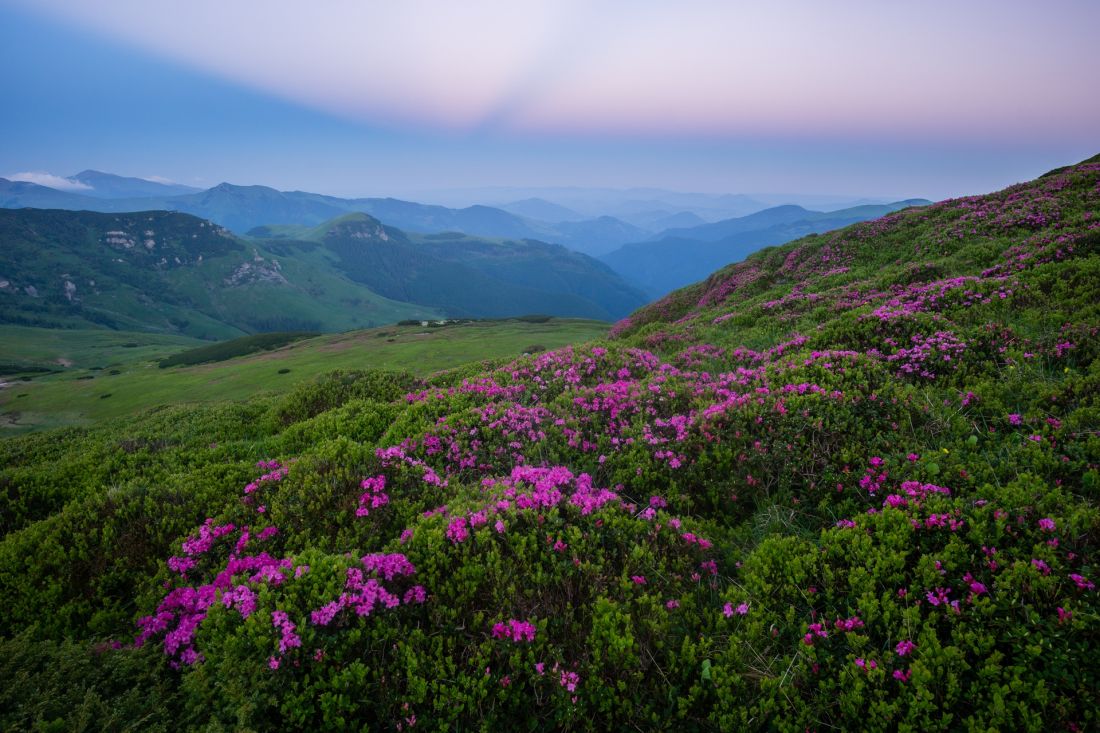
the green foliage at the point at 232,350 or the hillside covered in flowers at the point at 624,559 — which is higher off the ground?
the hillside covered in flowers at the point at 624,559

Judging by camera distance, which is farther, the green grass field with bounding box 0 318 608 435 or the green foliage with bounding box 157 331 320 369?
the green foliage with bounding box 157 331 320 369

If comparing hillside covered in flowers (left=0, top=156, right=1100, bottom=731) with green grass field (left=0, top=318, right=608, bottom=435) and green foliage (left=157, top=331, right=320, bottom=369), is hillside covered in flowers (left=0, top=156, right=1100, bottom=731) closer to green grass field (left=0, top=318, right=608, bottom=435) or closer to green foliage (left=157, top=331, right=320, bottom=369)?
green grass field (left=0, top=318, right=608, bottom=435)

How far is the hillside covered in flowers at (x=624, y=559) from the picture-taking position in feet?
14.7

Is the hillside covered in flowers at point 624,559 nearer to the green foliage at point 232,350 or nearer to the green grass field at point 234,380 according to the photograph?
the green grass field at point 234,380

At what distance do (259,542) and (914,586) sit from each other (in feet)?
27.4

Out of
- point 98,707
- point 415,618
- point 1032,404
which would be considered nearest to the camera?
point 98,707

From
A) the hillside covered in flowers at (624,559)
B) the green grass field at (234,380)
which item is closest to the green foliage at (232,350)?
the green grass field at (234,380)

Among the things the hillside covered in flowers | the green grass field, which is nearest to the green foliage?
the green grass field

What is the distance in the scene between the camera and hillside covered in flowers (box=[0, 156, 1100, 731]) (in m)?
4.49

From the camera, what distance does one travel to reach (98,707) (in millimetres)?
4387

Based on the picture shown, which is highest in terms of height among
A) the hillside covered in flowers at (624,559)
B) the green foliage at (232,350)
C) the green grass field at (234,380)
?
the hillside covered in flowers at (624,559)

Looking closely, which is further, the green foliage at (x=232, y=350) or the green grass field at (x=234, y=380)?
the green foliage at (x=232, y=350)

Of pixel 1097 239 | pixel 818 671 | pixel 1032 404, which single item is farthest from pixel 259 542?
pixel 1097 239

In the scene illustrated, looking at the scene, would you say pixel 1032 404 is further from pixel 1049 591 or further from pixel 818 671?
pixel 818 671
